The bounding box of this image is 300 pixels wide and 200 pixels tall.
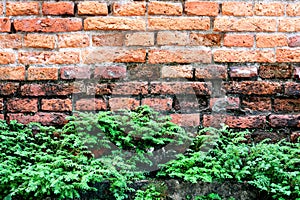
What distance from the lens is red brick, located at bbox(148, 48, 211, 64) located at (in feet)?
7.55

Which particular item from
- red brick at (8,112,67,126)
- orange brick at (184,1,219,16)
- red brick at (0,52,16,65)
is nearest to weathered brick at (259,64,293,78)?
orange brick at (184,1,219,16)

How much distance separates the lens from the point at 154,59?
2.30 metres

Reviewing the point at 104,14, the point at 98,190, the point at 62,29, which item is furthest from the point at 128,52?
the point at 98,190

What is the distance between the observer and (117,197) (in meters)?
1.91

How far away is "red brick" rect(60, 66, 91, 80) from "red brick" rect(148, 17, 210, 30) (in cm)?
47

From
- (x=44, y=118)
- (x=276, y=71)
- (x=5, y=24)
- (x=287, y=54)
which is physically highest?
(x=5, y=24)

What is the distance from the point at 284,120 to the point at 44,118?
148 centimetres

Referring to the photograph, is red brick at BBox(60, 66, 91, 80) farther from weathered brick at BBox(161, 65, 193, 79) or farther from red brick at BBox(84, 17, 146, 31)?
weathered brick at BBox(161, 65, 193, 79)

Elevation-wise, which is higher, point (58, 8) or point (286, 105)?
→ point (58, 8)

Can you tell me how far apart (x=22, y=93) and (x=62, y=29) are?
0.46m

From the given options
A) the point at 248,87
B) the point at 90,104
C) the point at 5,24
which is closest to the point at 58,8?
the point at 5,24

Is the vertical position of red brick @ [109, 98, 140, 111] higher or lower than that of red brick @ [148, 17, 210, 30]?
lower

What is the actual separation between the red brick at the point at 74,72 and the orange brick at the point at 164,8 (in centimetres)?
53

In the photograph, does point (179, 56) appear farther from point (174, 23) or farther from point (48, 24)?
point (48, 24)
